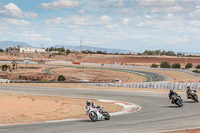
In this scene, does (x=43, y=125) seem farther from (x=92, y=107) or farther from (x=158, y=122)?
(x=158, y=122)

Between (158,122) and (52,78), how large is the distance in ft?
231

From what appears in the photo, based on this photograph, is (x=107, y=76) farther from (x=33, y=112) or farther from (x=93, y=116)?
(x=93, y=116)

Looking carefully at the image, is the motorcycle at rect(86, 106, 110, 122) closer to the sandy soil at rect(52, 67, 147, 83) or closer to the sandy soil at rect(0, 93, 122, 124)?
the sandy soil at rect(0, 93, 122, 124)

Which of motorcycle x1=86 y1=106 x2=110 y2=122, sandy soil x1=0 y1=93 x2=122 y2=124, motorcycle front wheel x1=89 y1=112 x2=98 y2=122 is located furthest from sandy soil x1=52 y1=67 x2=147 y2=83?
motorcycle front wheel x1=89 y1=112 x2=98 y2=122

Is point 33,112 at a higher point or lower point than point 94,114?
lower

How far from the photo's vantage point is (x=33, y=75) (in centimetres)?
9144

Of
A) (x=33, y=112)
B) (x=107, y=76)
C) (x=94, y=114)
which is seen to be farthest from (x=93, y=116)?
(x=107, y=76)

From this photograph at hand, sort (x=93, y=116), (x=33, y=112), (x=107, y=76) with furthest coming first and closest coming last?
1. (x=107, y=76)
2. (x=33, y=112)
3. (x=93, y=116)

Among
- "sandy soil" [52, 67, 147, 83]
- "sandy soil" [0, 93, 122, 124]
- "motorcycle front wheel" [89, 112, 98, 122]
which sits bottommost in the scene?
"sandy soil" [52, 67, 147, 83]

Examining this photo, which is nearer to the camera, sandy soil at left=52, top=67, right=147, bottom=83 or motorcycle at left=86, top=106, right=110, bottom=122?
motorcycle at left=86, top=106, right=110, bottom=122

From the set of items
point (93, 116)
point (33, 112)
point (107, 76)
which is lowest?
point (107, 76)

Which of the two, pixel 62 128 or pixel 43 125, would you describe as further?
pixel 43 125

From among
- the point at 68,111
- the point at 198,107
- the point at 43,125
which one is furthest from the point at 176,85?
the point at 43,125

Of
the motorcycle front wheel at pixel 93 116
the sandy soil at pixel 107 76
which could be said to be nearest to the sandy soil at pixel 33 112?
the motorcycle front wheel at pixel 93 116
